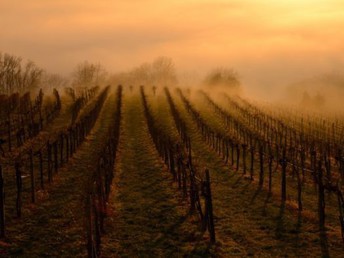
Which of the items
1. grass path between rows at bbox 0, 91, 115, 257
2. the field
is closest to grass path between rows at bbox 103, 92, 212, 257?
the field

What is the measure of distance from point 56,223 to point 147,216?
4057 millimetres

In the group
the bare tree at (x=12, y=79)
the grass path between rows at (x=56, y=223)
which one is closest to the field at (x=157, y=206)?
the grass path between rows at (x=56, y=223)

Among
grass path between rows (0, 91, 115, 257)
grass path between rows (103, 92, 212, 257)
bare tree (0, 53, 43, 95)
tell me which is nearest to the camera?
grass path between rows (0, 91, 115, 257)

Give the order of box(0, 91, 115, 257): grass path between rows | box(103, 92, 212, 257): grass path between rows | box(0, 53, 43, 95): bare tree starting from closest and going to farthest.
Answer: box(0, 91, 115, 257): grass path between rows → box(103, 92, 212, 257): grass path between rows → box(0, 53, 43, 95): bare tree

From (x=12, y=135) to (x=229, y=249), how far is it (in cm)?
2731

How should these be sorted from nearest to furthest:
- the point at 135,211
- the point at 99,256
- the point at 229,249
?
the point at 99,256 < the point at 229,249 < the point at 135,211

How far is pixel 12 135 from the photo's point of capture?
1489 inches

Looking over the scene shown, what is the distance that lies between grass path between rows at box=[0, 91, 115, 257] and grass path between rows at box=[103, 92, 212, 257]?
1401 millimetres

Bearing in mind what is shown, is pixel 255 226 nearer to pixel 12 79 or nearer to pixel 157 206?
pixel 157 206

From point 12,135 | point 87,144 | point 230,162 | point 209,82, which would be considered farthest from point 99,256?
point 209,82

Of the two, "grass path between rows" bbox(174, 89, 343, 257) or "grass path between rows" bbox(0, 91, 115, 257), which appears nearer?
"grass path between rows" bbox(0, 91, 115, 257)

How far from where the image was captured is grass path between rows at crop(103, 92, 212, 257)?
16.1 m

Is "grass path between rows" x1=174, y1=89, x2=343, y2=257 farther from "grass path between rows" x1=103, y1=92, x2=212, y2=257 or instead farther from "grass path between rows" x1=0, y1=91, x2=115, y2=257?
"grass path between rows" x1=0, y1=91, x2=115, y2=257

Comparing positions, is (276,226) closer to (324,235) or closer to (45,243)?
(324,235)
